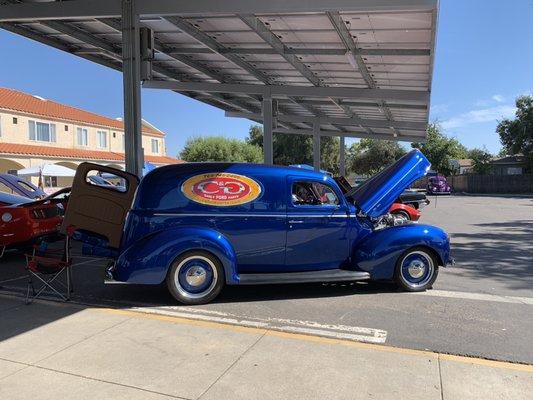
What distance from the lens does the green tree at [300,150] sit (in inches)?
2083

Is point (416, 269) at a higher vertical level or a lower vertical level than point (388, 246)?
lower

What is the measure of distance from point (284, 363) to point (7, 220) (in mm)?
6848

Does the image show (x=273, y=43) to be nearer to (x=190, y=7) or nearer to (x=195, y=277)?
(x=190, y=7)

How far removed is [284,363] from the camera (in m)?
4.39

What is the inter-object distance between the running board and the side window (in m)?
0.96

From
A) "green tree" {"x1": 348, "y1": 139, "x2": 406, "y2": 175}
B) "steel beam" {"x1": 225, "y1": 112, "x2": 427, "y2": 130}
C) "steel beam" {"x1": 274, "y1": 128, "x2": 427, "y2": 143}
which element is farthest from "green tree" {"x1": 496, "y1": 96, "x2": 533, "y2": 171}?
"steel beam" {"x1": 225, "y1": 112, "x2": 427, "y2": 130}

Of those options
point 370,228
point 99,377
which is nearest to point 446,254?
point 370,228

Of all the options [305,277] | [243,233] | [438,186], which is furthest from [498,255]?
[438,186]

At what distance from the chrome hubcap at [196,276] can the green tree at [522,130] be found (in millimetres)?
47723

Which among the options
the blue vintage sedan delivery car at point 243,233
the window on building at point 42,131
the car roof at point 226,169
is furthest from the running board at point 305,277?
the window on building at point 42,131

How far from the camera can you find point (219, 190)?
661cm

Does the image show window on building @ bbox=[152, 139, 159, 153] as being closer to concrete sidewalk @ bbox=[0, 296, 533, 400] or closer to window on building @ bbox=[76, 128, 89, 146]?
window on building @ bbox=[76, 128, 89, 146]

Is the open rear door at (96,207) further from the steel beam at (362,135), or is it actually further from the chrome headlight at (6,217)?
the steel beam at (362,135)

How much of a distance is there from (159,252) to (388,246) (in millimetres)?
3087
